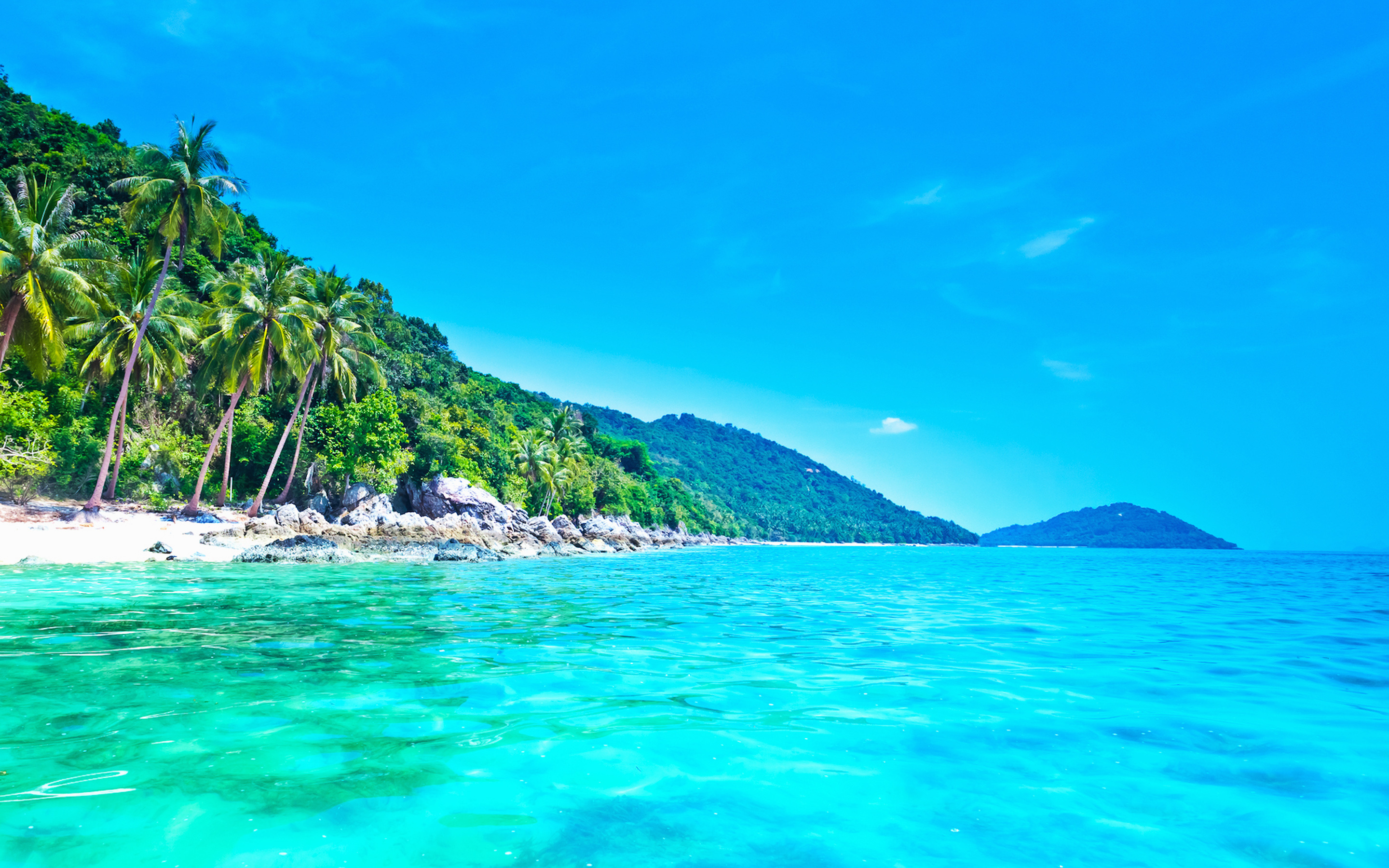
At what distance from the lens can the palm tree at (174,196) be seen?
2642 centimetres

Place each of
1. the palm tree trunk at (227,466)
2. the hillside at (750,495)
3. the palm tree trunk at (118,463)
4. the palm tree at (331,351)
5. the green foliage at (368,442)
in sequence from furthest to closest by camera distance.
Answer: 1. the hillside at (750,495)
2. the green foliage at (368,442)
3. the palm tree at (331,351)
4. the palm tree trunk at (227,466)
5. the palm tree trunk at (118,463)

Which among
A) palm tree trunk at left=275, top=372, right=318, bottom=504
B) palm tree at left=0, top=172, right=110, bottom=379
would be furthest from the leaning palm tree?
palm tree at left=0, top=172, right=110, bottom=379

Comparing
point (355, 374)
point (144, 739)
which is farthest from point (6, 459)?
point (144, 739)

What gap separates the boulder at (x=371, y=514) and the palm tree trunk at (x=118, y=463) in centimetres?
966

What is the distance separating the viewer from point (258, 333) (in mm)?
30328

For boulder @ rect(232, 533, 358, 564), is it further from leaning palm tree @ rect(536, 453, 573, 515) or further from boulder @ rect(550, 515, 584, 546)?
leaning palm tree @ rect(536, 453, 573, 515)

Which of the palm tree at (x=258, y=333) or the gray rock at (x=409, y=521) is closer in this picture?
the palm tree at (x=258, y=333)

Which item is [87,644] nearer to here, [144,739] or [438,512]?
[144,739]

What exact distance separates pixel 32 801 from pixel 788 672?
667 centimetres

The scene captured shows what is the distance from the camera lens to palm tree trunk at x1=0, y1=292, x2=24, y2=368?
2309cm

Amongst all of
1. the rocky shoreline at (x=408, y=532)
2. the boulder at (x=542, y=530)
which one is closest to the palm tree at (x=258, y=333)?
the rocky shoreline at (x=408, y=532)

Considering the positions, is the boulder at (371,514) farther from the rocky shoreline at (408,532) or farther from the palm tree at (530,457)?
the palm tree at (530,457)

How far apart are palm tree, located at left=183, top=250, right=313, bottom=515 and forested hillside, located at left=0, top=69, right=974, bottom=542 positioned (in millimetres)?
114

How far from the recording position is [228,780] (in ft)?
13.8
